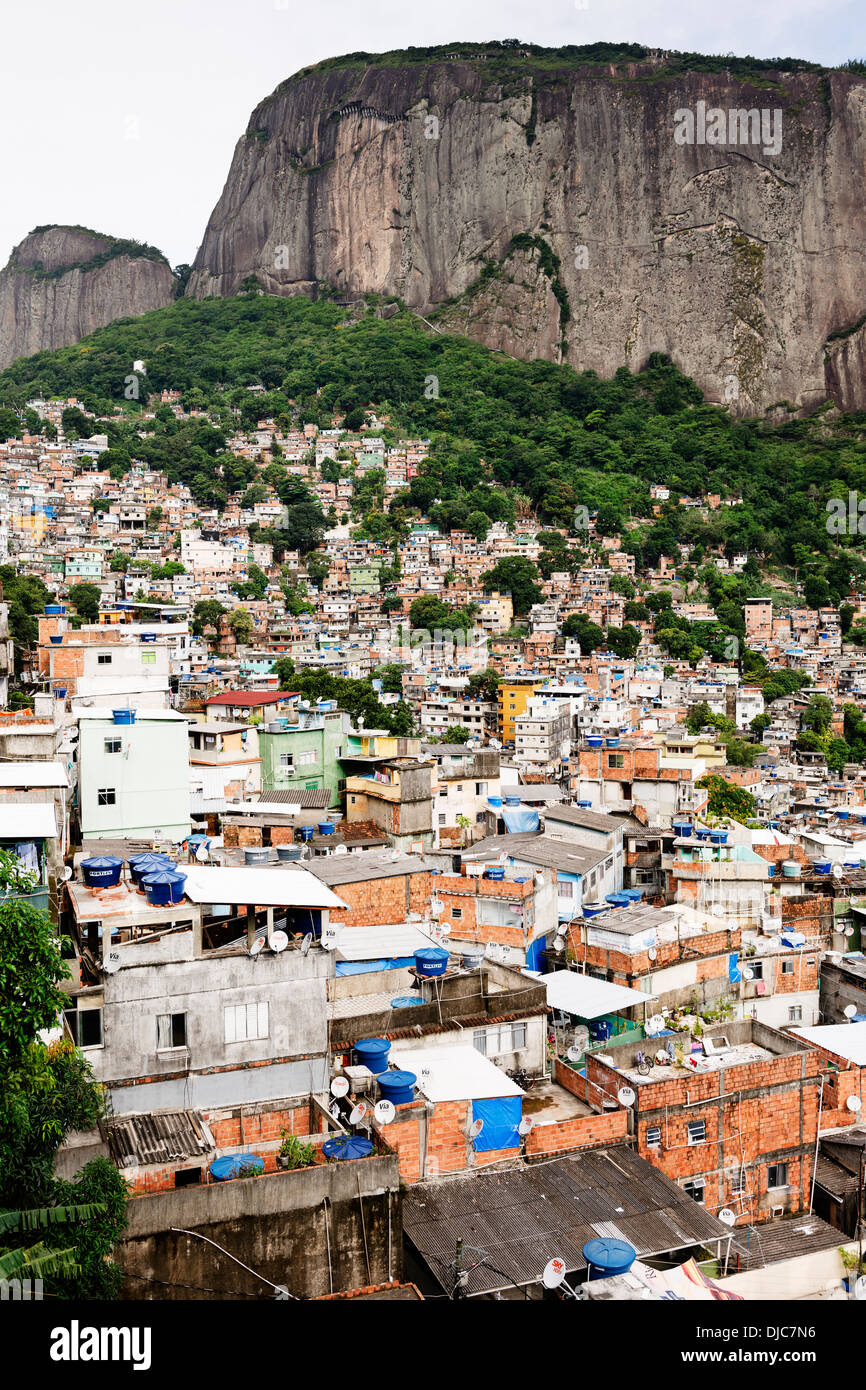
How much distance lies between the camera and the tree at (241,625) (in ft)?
195

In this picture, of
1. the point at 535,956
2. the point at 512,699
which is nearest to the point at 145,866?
the point at 535,956

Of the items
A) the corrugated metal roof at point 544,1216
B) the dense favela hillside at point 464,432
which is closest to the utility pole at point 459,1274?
the corrugated metal roof at point 544,1216

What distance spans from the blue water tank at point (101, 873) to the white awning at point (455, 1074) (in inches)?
111

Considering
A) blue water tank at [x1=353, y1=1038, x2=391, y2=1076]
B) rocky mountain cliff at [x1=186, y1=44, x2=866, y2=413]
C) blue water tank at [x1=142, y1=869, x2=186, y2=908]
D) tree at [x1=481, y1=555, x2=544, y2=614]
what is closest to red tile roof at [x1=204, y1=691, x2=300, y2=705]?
blue water tank at [x1=142, y1=869, x2=186, y2=908]

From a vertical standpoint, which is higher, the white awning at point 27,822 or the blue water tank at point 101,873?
the white awning at point 27,822

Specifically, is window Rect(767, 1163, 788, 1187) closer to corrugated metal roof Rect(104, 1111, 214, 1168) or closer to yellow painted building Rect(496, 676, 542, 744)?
corrugated metal roof Rect(104, 1111, 214, 1168)

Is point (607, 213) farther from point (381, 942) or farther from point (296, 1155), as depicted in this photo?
point (296, 1155)

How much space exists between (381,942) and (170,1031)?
4209mm

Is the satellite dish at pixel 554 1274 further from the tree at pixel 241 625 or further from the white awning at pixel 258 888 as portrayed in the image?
the tree at pixel 241 625

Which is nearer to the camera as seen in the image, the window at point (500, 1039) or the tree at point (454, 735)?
the window at point (500, 1039)

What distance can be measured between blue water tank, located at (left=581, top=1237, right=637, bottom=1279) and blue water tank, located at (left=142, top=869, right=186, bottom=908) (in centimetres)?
392

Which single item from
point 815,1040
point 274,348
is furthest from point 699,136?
point 815,1040

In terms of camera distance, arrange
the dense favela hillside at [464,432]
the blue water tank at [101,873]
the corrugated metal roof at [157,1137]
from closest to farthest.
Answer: the corrugated metal roof at [157,1137]
the blue water tank at [101,873]
the dense favela hillside at [464,432]

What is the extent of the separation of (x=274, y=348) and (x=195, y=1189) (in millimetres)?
112379
